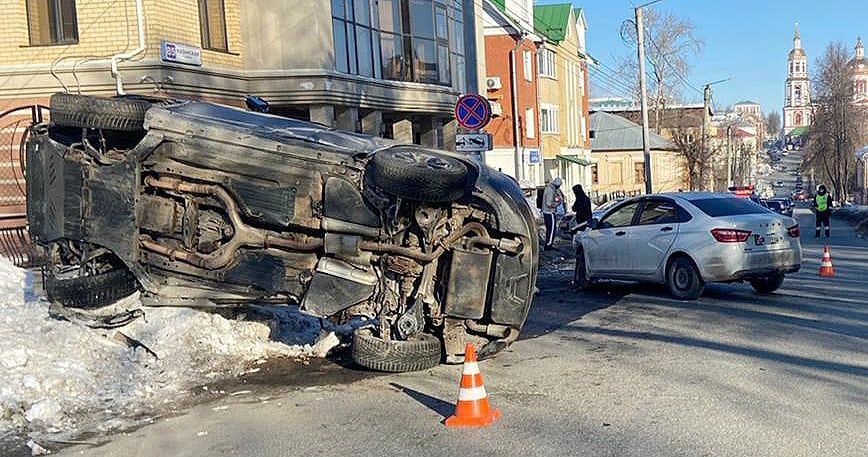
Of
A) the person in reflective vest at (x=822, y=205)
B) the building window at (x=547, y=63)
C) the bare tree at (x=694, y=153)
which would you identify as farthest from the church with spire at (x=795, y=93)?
the person in reflective vest at (x=822, y=205)

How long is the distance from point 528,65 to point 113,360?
1395 inches

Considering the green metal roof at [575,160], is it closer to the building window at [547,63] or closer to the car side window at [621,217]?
the building window at [547,63]

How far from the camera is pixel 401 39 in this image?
68.5 feet

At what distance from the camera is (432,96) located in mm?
21734

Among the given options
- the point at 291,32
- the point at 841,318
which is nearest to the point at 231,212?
the point at 841,318

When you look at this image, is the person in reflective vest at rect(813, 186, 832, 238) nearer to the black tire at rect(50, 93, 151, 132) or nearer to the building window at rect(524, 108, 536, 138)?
the building window at rect(524, 108, 536, 138)

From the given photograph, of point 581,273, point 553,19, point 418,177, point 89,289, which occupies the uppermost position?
point 553,19

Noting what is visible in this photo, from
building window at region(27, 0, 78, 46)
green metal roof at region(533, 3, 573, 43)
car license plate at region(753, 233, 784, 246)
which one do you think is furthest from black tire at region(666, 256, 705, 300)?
green metal roof at region(533, 3, 573, 43)

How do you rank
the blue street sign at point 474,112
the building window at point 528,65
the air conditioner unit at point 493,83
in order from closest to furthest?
the blue street sign at point 474,112
the air conditioner unit at point 493,83
the building window at point 528,65

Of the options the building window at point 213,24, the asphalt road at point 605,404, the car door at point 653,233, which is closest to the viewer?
the asphalt road at point 605,404

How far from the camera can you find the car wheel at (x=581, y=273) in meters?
13.3

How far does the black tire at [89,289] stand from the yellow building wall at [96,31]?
796cm

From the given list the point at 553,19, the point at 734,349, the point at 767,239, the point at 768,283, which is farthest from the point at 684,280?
the point at 553,19

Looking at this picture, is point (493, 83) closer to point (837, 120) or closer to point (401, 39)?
point (401, 39)
